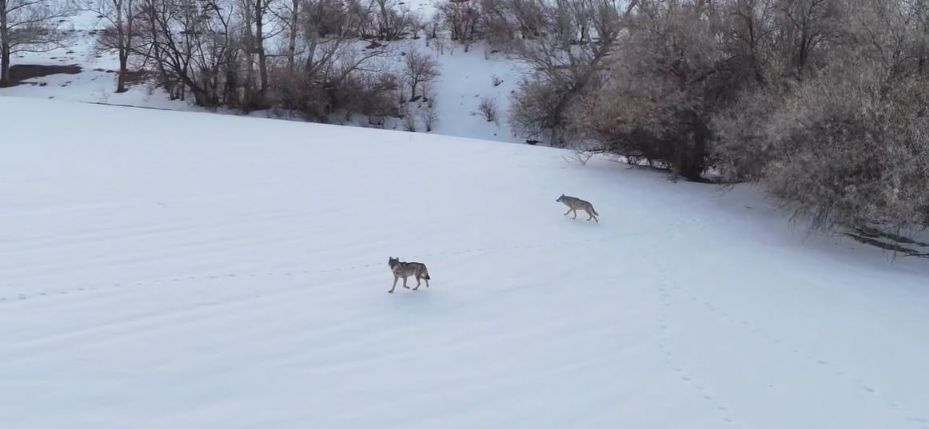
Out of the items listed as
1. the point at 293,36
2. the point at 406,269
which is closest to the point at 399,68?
the point at 293,36

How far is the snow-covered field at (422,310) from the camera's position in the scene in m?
4.96

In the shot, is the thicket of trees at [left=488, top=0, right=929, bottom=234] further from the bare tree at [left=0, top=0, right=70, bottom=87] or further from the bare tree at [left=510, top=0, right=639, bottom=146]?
Answer: the bare tree at [left=0, top=0, right=70, bottom=87]

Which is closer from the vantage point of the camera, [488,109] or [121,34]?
[121,34]

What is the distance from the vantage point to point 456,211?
1196cm

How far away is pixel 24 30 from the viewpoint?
3494 cm

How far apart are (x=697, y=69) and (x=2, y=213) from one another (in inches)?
565

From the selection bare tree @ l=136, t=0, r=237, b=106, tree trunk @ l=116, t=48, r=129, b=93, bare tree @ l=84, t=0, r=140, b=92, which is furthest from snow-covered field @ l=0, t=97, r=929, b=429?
bare tree @ l=84, t=0, r=140, b=92

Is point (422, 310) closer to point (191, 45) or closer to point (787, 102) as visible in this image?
point (787, 102)

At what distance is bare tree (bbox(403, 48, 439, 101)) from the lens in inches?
1460

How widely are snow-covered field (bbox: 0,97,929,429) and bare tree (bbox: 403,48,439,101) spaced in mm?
24035

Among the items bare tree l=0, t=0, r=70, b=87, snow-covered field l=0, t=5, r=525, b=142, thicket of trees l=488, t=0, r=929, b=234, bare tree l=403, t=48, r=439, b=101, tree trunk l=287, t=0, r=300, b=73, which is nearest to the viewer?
thicket of trees l=488, t=0, r=929, b=234

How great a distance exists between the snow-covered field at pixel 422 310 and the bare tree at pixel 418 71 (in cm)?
Result: 2403

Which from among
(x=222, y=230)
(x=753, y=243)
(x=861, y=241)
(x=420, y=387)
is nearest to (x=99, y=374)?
(x=420, y=387)

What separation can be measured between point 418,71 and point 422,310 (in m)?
31.6
